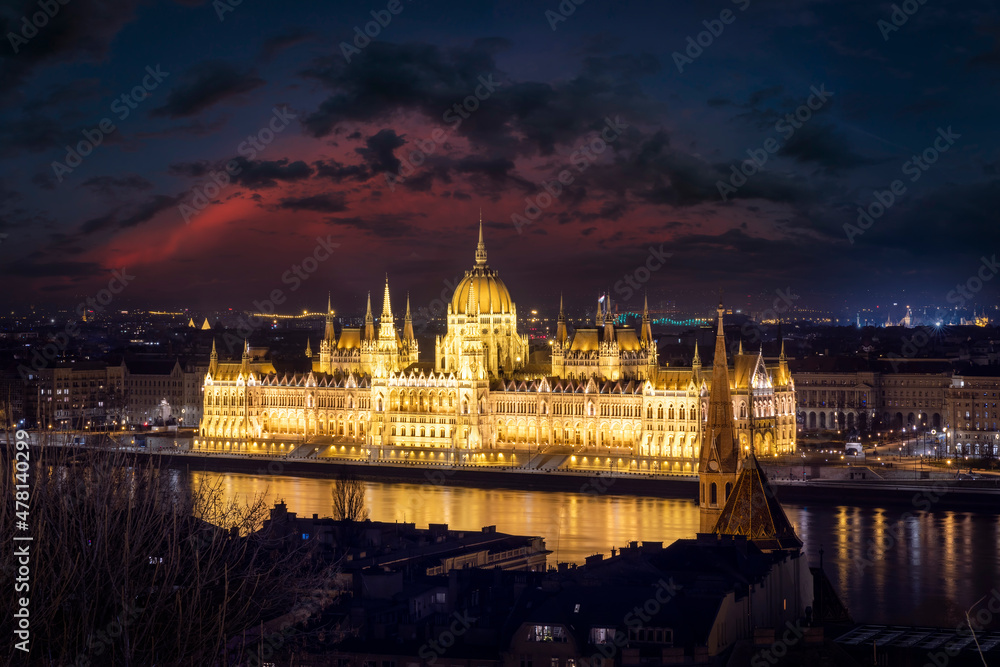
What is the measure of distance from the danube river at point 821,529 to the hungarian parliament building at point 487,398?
25.6 feet

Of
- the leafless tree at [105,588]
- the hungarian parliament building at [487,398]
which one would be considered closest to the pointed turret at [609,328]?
the hungarian parliament building at [487,398]

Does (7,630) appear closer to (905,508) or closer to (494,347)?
(905,508)

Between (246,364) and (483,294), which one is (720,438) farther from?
(246,364)

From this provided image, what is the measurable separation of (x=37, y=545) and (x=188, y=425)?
7791 cm

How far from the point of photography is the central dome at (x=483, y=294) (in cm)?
7938

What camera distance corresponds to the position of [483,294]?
79688 mm

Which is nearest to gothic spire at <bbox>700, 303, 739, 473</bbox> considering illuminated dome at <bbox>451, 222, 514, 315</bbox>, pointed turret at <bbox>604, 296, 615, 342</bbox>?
pointed turret at <bbox>604, 296, 615, 342</bbox>

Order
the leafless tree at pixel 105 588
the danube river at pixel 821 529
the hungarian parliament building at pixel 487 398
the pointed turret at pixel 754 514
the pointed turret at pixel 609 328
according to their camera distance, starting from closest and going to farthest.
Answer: the leafless tree at pixel 105 588, the pointed turret at pixel 754 514, the danube river at pixel 821 529, the hungarian parliament building at pixel 487 398, the pointed turret at pixel 609 328

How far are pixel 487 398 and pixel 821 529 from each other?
92.3ft

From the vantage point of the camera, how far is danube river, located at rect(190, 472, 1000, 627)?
36.7m

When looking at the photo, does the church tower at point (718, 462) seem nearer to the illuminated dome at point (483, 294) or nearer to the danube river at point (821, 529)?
the danube river at point (821, 529)

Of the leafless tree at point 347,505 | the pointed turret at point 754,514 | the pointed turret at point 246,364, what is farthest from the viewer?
the pointed turret at point 246,364

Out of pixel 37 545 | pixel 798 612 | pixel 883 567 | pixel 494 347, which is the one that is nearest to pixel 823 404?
pixel 494 347

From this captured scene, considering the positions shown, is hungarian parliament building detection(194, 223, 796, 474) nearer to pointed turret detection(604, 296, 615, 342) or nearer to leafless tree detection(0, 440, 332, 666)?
pointed turret detection(604, 296, 615, 342)
